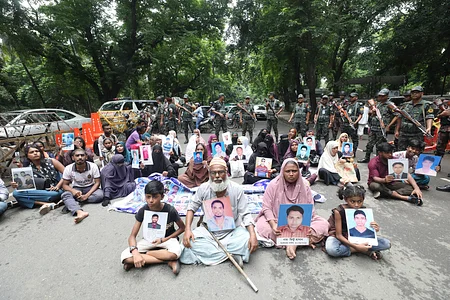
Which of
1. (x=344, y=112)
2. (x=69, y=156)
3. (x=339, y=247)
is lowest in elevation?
(x=339, y=247)

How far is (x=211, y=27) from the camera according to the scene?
14.9m

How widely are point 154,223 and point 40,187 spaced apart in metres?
3.05

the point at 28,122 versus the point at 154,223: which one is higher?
the point at 28,122

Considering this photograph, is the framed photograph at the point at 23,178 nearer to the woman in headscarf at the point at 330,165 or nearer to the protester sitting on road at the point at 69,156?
the protester sitting on road at the point at 69,156

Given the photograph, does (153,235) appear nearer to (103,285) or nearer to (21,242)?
Result: (103,285)

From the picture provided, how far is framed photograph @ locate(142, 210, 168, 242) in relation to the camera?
8.07 feet

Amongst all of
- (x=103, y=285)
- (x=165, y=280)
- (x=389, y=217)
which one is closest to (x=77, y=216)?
(x=103, y=285)

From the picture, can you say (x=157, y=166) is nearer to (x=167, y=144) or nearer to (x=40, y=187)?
(x=167, y=144)

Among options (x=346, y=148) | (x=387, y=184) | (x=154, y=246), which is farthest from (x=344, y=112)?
(x=154, y=246)

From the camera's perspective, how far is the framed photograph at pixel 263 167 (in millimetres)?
4848

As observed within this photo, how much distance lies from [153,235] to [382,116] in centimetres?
644

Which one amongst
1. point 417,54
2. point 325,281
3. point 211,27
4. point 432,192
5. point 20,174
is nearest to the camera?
point 325,281

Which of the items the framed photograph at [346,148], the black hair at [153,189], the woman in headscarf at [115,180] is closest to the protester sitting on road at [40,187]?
the woman in headscarf at [115,180]

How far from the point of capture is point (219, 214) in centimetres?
257
